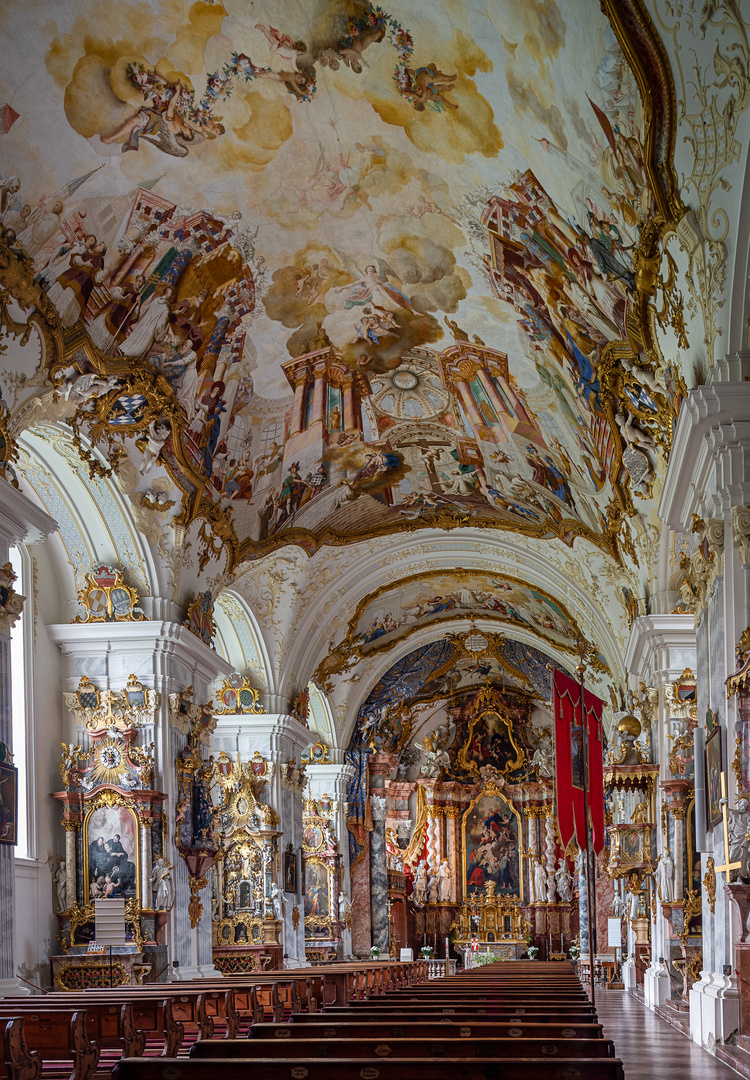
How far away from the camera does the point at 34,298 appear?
13.2 meters

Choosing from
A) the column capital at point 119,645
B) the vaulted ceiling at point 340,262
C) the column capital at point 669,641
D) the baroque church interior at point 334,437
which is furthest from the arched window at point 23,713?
the column capital at point 669,641

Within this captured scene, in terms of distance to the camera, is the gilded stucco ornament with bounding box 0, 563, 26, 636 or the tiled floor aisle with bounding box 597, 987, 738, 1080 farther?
the gilded stucco ornament with bounding box 0, 563, 26, 636

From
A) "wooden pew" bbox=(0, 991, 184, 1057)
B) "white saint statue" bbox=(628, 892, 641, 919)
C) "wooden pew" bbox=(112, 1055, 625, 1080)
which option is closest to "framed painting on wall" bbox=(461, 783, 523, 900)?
"white saint statue" bbox=(628, 892, 641, 919)

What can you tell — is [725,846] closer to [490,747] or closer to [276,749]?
[276,749]

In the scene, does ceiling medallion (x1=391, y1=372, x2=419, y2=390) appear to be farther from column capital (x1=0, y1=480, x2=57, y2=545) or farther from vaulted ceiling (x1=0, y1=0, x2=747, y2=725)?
column capital (x1=0, y1=480, x2=57, y2=545)

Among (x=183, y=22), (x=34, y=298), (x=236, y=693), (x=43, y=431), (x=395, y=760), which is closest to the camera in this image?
(x=183, y=22)

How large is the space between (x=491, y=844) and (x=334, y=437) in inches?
856

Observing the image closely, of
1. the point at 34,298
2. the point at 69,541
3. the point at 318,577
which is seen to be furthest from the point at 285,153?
the point at 318,577

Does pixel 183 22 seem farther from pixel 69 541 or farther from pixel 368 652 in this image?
pixel 368 652

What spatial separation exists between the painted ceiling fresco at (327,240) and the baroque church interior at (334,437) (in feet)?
0.17

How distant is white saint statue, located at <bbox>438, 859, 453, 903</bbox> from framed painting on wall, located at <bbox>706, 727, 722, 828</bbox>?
2760cm

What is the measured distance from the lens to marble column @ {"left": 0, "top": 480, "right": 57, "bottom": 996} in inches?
477

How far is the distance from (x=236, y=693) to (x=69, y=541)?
24.8ft

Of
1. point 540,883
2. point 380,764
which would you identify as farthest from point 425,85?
point 540,883
